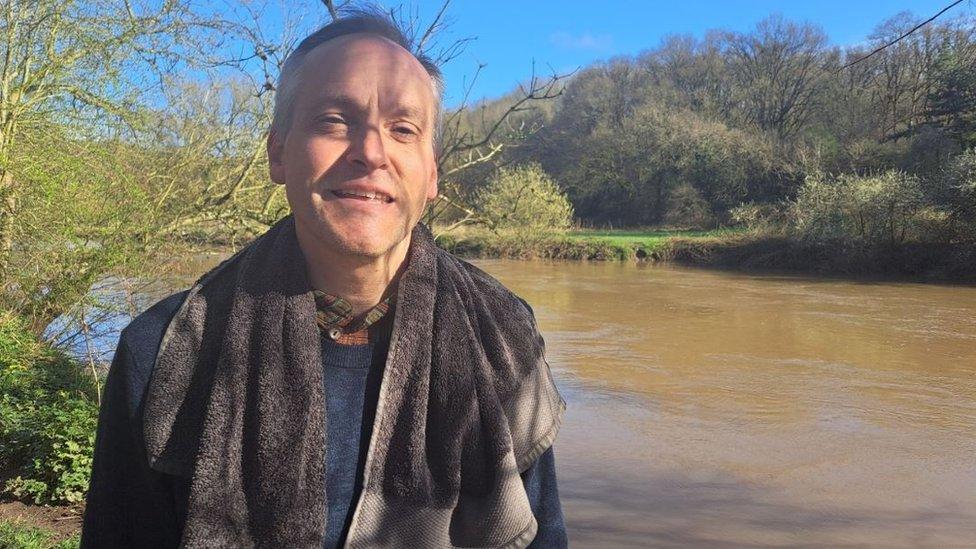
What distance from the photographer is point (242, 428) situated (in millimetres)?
1162

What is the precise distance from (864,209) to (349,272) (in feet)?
82.9

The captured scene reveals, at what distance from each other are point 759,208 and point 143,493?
105ft

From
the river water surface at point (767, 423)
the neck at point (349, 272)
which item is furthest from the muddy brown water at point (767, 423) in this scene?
the neck at point (349, 272)

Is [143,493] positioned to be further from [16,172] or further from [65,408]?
[16,172]

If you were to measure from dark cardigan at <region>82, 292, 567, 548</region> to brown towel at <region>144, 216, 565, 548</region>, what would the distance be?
39 millimetres

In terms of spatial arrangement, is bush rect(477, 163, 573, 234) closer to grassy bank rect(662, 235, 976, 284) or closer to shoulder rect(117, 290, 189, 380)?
grassy bank rect(662, 235, 976, 284)

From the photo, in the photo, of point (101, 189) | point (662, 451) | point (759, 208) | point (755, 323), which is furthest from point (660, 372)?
point (759, 208)

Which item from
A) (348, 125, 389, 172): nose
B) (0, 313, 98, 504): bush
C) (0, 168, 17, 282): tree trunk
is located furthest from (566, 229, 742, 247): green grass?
(348, 125, 389, 172): nose

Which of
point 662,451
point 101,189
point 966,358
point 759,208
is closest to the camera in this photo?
point 101,189

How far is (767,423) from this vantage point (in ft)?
30.5

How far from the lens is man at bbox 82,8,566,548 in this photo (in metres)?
1.14

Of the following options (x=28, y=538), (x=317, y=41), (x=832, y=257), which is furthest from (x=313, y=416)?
(x=832, y=257)

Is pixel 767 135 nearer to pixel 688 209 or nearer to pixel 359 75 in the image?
pixel 688 209

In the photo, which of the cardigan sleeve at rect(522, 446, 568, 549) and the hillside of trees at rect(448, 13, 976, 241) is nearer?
the cardigan sleeve at rect(522, 446, 568, 549)
